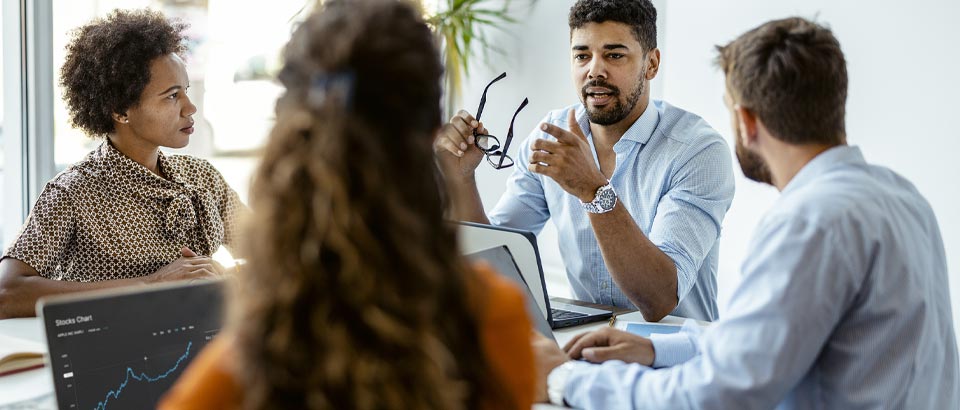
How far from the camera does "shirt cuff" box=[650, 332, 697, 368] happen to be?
1.54m

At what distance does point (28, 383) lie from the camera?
59.7 inches

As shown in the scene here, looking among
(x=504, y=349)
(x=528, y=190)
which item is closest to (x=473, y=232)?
(x=528, y=190)

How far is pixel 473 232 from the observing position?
1960 mm

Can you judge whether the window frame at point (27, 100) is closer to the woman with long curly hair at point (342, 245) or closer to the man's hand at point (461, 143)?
the man's hand at point (461, 143)

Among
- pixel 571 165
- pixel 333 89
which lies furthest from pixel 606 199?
pixel 333 89

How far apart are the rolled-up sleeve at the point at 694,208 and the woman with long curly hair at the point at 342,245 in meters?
1.48

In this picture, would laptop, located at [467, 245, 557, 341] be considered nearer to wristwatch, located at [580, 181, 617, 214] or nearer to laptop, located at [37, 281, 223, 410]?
wristwatch, located at [580, 181, 617, 214]

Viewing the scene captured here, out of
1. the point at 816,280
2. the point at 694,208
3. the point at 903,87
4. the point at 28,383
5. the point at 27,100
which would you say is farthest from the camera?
the point at 27,100

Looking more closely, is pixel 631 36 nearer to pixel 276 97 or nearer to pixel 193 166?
pixel 193 166

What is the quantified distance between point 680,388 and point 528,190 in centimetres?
136

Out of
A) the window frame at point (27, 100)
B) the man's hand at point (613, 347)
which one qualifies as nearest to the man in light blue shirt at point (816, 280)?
the man's hand at point (613, 347)

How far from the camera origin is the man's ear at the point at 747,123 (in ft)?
4.32

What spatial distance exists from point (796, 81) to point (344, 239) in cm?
83

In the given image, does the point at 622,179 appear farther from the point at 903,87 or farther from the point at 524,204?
the point at 903,87
